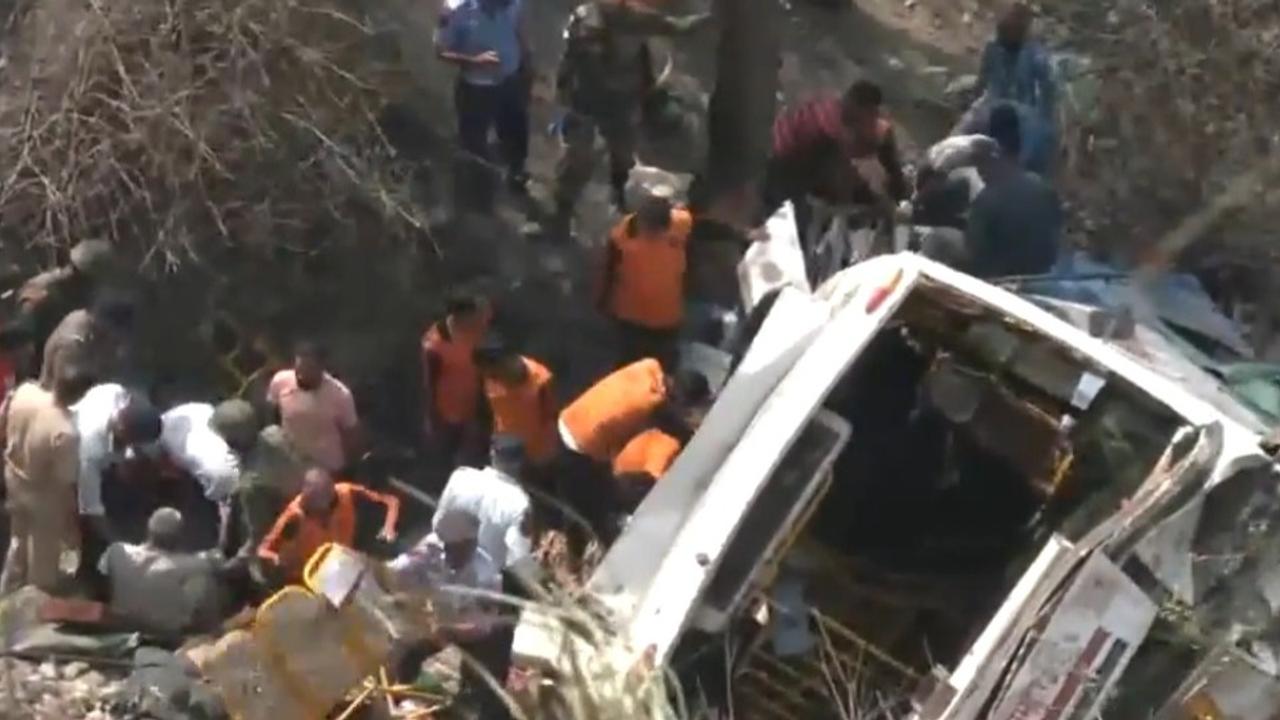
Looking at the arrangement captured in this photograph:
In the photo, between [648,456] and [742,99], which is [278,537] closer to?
[648,456]

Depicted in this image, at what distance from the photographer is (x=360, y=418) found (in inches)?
385

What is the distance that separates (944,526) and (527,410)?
1673mm

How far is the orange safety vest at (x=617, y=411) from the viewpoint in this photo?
834 cm

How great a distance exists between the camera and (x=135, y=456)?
844 centimetres

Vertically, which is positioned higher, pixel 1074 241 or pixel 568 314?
pixel 1074 241

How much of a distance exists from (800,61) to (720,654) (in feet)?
20.6

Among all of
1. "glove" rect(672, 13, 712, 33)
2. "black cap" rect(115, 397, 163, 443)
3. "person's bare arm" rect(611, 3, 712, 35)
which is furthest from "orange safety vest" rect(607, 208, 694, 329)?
"black cap" rect(115, 397, 163, 443)

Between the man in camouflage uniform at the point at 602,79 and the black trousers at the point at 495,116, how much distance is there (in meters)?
0.21

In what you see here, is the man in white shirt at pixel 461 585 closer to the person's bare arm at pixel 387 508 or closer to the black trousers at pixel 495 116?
the person's bare arm at pixel 387 508

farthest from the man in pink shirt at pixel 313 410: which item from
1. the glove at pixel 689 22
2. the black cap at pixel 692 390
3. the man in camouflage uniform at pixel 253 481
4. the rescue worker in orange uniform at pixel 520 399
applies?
the glove at pixel 689 22

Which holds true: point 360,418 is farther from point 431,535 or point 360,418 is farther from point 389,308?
point 431,535

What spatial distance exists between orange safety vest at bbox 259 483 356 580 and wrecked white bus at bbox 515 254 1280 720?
124cm

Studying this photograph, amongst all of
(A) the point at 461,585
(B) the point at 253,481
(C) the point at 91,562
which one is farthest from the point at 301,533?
(C) the point at 91,562

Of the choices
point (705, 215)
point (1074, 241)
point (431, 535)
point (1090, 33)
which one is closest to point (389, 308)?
point (705, 215)
